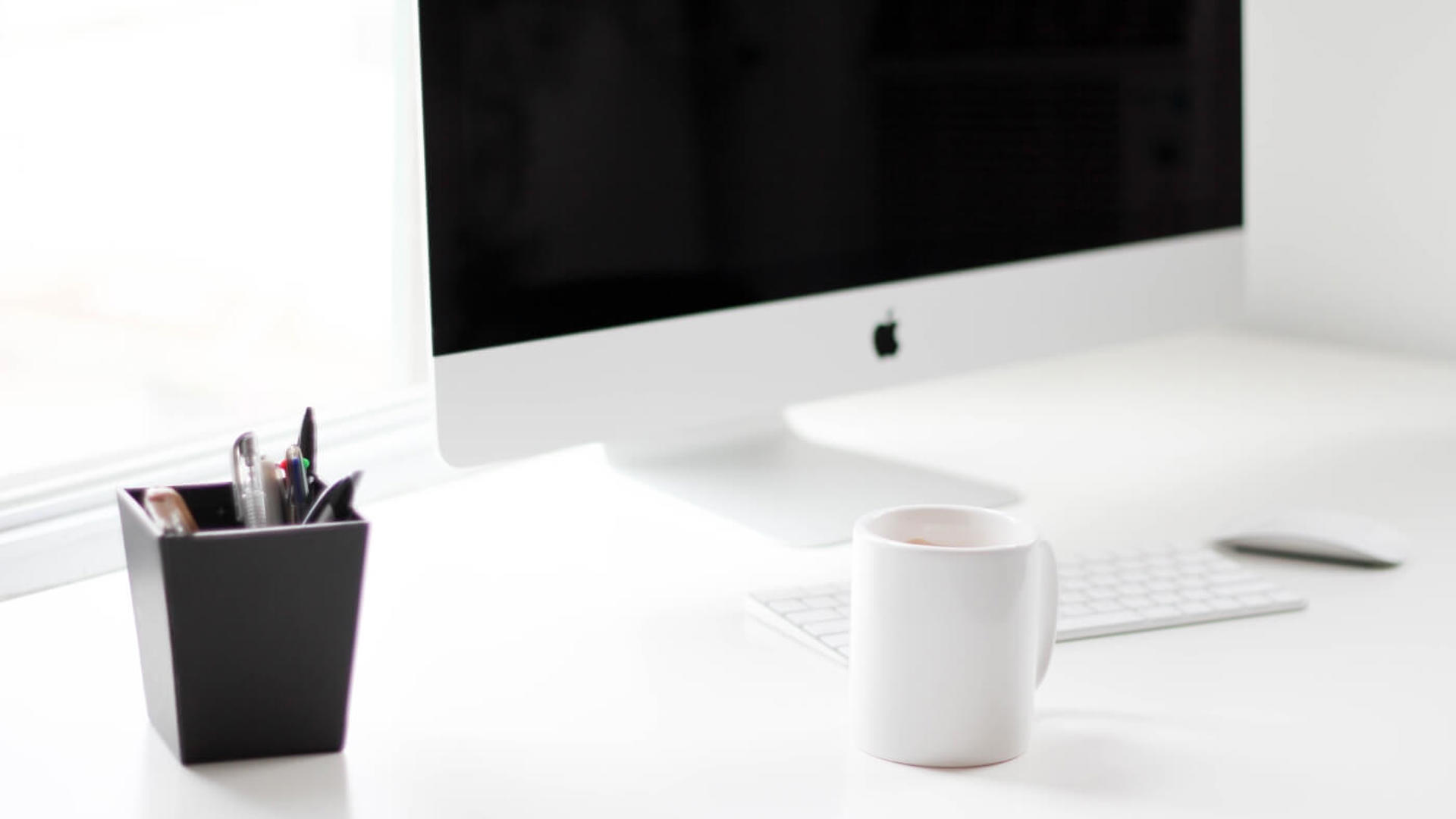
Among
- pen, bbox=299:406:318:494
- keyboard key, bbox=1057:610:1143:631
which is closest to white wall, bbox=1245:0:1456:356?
keyboard key, bbox=1057:610:1143:631

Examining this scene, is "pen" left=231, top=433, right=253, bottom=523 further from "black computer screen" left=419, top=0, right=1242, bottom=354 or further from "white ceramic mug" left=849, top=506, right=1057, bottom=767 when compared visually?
"white ceramic mug" left=849, top=506, right=1057, bottom=767

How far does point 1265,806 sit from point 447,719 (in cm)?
37

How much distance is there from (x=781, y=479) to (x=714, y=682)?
337mm

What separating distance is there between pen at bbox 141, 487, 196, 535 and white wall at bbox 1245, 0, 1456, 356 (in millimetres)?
1339

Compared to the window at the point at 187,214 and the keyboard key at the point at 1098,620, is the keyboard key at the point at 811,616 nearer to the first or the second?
the keyboard key at the point at 1098,620

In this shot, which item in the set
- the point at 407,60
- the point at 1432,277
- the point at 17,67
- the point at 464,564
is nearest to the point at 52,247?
the point at 17,67

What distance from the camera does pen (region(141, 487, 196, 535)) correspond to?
2.03ft

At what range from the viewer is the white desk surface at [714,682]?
0.61 m

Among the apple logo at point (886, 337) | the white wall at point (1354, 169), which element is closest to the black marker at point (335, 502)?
the apple logo at point (886, 337)

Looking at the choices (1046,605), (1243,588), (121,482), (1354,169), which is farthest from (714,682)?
(1354,169)

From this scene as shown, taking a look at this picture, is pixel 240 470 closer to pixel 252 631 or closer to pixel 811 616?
pixel 252 631

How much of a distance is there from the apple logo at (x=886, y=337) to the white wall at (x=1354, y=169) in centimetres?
80

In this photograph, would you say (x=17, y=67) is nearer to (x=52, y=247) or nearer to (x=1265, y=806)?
(x=52, y=247)

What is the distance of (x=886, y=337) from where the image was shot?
103 cm
